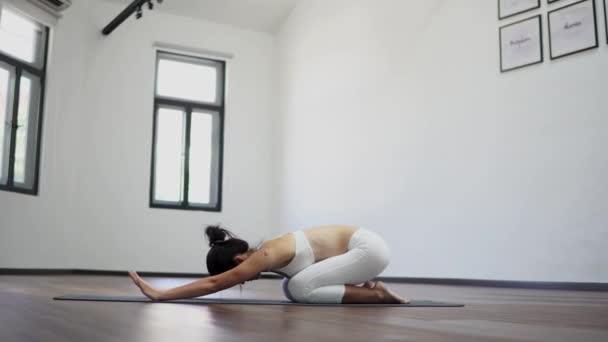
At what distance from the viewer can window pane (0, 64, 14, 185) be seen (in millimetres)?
6527

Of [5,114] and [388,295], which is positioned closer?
[388,295]

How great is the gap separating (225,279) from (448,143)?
3.55m

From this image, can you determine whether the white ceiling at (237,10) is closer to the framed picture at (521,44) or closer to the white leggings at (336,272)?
the framed picture at (521,44)

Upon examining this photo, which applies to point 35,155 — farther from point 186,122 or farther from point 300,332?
point 300,332

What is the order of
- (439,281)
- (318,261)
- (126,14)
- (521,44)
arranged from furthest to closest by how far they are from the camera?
(126,14) < (439,281) < (521,44) < (318,261)

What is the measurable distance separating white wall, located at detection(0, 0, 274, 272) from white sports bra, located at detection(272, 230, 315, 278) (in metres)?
4.71

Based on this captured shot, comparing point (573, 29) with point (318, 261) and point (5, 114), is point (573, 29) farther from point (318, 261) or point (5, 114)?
point (5, 114)

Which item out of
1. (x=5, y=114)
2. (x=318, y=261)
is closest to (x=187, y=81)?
(x=5, y=114)

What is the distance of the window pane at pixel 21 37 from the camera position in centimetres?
657

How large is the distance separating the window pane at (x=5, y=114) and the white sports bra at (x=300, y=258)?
15.4 ft

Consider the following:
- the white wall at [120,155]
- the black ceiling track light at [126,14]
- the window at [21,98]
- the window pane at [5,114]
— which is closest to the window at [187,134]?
the white wall at [120,155]

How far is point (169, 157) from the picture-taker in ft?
27.0

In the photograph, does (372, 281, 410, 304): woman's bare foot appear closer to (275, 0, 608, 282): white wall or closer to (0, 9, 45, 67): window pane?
(275, 0, 608, 282): white wall

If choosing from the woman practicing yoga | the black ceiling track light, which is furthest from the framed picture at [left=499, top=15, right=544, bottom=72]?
the black ceiling track light
